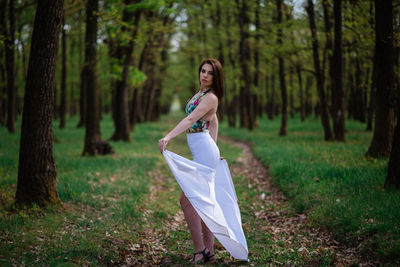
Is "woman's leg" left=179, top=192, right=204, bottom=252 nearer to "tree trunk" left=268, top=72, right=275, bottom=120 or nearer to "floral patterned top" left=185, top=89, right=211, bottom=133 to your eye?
"floral patterned top" left=185, top=89, right=211, bottom=133

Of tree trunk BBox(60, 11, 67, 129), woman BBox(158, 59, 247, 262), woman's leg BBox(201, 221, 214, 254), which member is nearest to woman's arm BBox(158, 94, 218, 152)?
woman BBox(158, 59, 247, 262)

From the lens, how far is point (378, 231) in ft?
14.9

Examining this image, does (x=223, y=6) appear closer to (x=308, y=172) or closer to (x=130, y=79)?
(x=130, y=79)

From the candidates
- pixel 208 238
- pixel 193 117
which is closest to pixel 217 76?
pixel 193 117

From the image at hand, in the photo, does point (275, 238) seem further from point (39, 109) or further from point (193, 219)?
point (39, 109)

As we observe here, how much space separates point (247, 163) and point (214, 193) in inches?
324

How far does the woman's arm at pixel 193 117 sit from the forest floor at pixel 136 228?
1.77 meters

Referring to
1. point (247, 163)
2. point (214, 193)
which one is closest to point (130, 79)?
point (247, 163)

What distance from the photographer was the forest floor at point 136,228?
4.42 m

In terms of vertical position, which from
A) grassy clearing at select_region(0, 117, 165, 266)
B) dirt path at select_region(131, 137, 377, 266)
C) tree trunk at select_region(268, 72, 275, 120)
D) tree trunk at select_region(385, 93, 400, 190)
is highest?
tree trunk at select_region(268, 72, 275, 120)

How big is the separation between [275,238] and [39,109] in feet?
15.5

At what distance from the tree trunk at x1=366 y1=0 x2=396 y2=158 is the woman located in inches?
215

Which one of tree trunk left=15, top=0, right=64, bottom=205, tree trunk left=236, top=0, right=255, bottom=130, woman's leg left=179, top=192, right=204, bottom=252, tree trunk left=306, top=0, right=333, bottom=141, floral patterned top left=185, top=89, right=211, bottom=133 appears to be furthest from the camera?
tree trunk left=236, top=0, right=255, bottom=130

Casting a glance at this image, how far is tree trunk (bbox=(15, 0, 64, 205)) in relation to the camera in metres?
5.57
